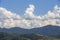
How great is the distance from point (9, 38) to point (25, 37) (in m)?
14.6

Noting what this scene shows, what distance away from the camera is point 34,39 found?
516 ft

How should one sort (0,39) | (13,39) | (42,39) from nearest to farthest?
(0,39) → (42,39) → (13,39)

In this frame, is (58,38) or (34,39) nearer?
(34,39)

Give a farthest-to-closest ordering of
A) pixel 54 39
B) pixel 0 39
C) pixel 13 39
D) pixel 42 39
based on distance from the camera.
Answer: pixel 54 39
pixel 13 39
pixel 42 39
pixel 0 39

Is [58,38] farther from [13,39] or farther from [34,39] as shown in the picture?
[13,39]

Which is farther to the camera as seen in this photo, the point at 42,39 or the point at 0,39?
the point at 42,39

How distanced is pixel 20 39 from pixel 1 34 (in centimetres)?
1739

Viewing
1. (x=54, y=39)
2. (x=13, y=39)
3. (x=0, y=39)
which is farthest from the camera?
(x=54, y=39)

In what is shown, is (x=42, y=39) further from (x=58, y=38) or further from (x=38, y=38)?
(x=58, y=38)

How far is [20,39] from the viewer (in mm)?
160250

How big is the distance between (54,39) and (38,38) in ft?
72.2

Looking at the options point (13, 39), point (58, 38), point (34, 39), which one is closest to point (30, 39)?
point (34, 39)

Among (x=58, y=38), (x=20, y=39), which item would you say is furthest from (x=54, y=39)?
(x=20, y=39)

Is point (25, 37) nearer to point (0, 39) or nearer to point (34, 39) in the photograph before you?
point (34, 39)
